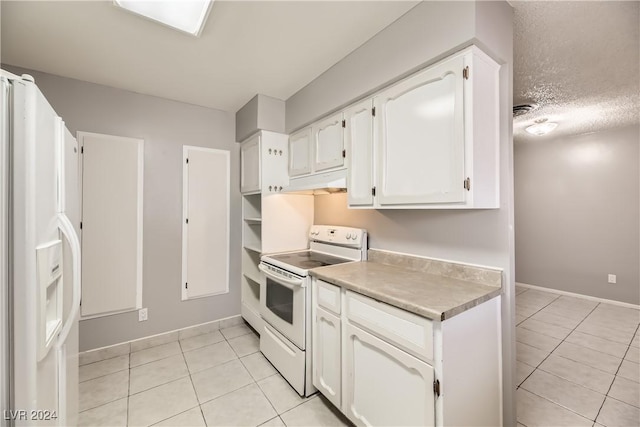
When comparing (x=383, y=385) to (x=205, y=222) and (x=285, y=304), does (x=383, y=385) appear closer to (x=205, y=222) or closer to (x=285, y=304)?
(x=285, y=304)

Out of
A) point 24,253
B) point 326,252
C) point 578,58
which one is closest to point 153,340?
point 326,252

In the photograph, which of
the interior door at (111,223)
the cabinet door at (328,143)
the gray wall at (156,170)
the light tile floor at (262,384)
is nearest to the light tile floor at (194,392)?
the light tile floor at (262,384)

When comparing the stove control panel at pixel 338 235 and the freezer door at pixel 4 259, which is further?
the stove control panel at pixel 338 235

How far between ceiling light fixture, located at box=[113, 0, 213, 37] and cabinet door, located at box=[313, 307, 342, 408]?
1.90 metres

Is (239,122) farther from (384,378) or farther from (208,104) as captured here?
(384,378)

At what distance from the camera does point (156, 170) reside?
258cm

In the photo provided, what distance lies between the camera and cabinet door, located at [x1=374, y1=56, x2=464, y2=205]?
4.40 ft

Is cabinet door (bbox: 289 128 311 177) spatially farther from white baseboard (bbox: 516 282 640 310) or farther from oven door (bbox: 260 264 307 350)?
white baseboard (bbox: 516 282 640 310)

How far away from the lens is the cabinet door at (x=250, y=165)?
266 cm

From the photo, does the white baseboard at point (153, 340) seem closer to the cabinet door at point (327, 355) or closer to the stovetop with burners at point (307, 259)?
the stovetop with burners at point (307, 259)

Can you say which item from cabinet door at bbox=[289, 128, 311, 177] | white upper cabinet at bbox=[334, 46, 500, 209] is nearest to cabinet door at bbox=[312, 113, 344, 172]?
cabinet door at bbox=[289, 128, 311, 177]

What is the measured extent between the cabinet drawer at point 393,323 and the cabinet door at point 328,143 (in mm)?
1086

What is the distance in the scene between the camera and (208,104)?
110 inches

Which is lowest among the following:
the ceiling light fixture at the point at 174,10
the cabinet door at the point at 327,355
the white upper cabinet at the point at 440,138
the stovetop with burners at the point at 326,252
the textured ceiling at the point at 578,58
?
the cabinet door at the point at 327,355
